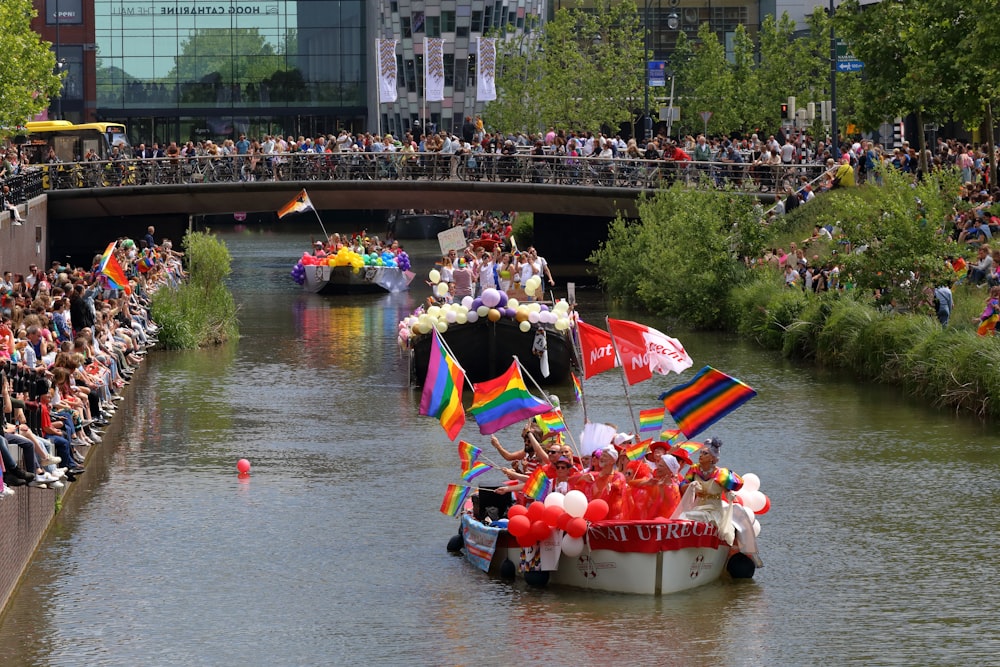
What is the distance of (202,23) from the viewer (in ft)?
317

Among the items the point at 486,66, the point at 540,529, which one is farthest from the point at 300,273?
the point at 540,529

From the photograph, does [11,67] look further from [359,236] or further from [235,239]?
[235,239]

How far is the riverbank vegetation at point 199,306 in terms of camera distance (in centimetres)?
4094

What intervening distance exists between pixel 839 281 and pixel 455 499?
18218mm

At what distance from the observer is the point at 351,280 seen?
5719cm


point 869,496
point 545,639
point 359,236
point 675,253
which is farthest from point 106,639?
point 359,236

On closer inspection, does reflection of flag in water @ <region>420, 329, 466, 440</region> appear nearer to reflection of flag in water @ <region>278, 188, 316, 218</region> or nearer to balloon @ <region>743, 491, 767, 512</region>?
balloon @ <region>743, 491, 767, 512</region>

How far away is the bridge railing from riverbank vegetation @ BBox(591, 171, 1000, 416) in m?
3.41

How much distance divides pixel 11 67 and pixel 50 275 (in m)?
12.4

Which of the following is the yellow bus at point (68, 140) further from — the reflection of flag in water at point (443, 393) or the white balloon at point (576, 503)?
the white balloon at point (576, 503)

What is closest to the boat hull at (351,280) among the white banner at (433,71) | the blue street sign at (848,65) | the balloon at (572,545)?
the white banner at (433,71)

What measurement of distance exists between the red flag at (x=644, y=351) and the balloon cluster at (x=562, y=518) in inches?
152

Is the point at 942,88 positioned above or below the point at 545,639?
above

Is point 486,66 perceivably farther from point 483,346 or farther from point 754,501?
point 754,501
